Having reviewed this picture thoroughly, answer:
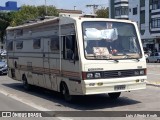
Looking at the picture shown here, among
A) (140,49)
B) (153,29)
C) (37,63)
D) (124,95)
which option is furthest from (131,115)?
(153,29)

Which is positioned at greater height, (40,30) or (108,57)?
(40,30)

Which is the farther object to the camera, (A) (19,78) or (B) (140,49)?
(A) (19,78)

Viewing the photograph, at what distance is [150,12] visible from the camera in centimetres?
6819

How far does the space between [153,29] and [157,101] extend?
5578 cm

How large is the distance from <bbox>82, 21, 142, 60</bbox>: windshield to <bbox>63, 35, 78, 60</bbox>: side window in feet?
1.14

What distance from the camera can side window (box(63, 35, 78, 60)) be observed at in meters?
11.5

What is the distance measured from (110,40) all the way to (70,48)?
124 centimetres

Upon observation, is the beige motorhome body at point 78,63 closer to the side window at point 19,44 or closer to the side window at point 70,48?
the side window at point 70,48

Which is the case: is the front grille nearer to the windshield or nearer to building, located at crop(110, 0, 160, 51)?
the windshield

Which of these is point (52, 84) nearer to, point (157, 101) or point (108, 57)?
point (108, 57)

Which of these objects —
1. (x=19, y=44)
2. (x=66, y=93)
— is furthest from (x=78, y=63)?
(x=19, y=44)

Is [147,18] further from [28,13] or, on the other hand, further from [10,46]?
[10,46]

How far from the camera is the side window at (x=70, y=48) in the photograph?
1150 centimetres

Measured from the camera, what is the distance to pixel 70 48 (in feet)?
38.7
